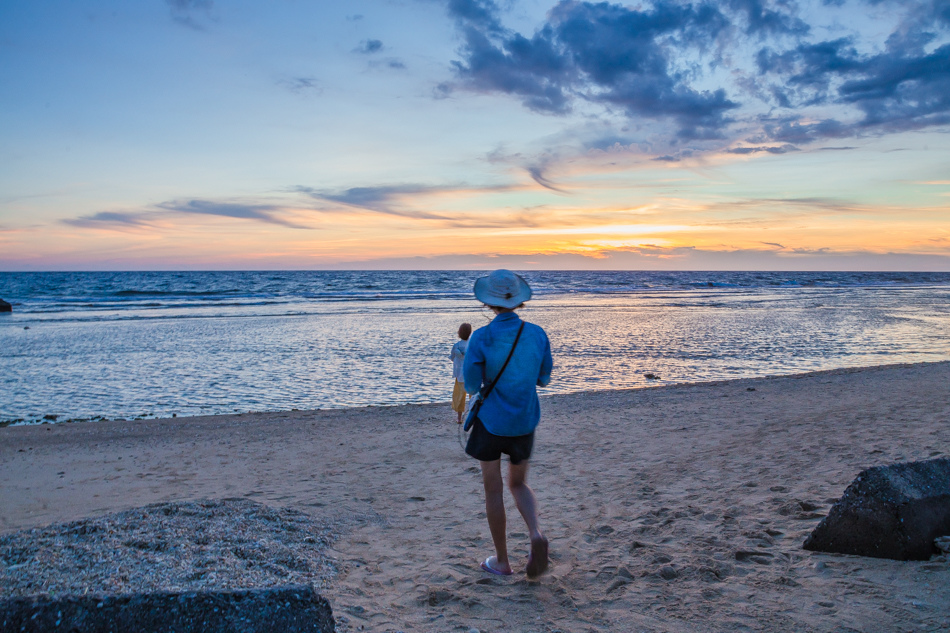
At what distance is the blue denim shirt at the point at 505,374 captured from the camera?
3562mm

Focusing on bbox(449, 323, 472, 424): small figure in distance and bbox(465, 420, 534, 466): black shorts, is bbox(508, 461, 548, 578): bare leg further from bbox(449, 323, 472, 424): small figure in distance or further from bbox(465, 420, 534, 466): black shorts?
bbox(449, 323, 472, 424): small figure in distance

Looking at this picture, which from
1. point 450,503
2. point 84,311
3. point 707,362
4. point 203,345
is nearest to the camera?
point 450,503

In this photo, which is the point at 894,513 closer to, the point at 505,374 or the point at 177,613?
the point at 505,374

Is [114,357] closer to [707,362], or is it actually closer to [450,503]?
[450,503]

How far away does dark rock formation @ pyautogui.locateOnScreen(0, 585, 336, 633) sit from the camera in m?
2.16

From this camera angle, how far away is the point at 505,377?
356cm

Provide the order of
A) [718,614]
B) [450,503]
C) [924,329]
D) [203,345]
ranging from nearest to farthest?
[718,614] → [450,503] → [203,345] → [924,329]

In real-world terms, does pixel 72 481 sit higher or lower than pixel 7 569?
lower

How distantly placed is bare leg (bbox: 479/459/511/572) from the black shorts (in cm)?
6

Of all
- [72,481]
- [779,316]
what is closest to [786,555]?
[72,481]

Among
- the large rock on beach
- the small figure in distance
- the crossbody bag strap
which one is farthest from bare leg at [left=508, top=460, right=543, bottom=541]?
the small figure in distance

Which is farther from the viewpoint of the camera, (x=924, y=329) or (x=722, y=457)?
(x=924, y=329)

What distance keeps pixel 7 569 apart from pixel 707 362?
15.7 m

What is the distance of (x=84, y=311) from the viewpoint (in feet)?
117
